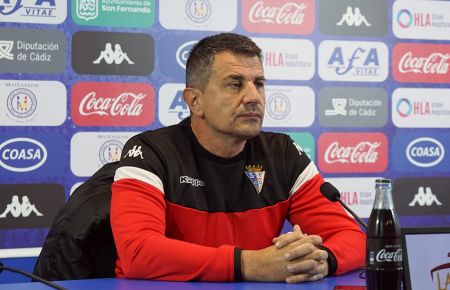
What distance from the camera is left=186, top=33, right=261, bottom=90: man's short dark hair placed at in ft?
6.86

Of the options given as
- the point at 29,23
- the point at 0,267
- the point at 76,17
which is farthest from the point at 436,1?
the point at 0,267

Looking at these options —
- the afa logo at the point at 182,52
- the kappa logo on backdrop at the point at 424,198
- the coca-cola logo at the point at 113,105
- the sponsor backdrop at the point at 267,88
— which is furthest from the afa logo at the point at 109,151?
the kappa logo on backdrop at the point at 424,198

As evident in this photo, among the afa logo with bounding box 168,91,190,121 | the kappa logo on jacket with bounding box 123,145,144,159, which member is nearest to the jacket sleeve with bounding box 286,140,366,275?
the kappa logo on jacket with bounding box 123,145,144,159

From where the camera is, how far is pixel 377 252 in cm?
124

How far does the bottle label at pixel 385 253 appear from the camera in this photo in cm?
124

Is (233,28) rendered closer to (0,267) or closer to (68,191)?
(68,191)

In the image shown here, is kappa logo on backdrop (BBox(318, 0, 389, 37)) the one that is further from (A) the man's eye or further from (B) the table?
(B) the table

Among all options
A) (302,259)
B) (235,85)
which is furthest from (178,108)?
(302,259)

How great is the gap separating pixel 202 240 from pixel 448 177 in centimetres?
213

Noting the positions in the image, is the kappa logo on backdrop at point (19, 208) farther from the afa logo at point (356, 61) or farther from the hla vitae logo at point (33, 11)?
the afa logo at point (356, 61)

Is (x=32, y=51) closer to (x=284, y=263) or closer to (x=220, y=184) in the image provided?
(x=220, y=184)

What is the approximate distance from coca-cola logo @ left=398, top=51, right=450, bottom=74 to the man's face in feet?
5.51

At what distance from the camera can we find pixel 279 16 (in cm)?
331

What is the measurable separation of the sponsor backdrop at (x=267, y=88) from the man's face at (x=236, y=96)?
1075 millimetres
